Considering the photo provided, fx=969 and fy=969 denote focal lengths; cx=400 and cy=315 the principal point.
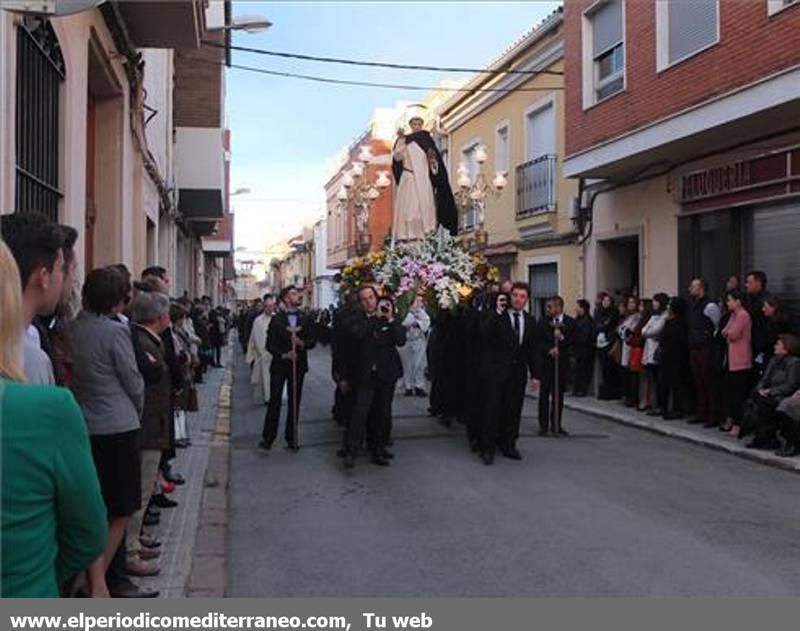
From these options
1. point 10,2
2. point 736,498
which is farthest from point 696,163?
point 10,2

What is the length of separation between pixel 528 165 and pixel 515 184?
1.08 meters

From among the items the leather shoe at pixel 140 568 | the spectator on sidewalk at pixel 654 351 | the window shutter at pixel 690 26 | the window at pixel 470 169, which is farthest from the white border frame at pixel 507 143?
the leather shoe at pixel 140 568

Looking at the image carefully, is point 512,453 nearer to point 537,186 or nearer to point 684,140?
point 684,140

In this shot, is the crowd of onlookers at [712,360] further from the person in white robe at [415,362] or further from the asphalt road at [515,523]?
the person in white robe at [415,362]

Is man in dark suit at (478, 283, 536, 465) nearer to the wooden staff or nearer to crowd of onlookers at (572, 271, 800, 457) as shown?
the wooden staff

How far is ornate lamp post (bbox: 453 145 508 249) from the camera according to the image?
18203mm

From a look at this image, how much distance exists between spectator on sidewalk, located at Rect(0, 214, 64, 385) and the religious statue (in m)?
9.46

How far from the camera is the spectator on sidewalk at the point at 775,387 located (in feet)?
32.8

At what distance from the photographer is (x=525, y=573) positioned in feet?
19.1

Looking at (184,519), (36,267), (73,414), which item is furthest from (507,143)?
(73,414)

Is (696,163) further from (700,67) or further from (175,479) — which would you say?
(175,479)

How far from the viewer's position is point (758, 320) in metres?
11.2

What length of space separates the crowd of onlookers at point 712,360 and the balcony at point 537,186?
4758mm

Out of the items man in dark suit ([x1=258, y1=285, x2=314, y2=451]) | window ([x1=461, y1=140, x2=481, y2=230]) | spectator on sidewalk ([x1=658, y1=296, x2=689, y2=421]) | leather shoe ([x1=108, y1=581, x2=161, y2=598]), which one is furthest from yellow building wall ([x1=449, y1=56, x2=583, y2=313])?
leather shoe ([x1=108, y1=581, x2=161, y2=598])
